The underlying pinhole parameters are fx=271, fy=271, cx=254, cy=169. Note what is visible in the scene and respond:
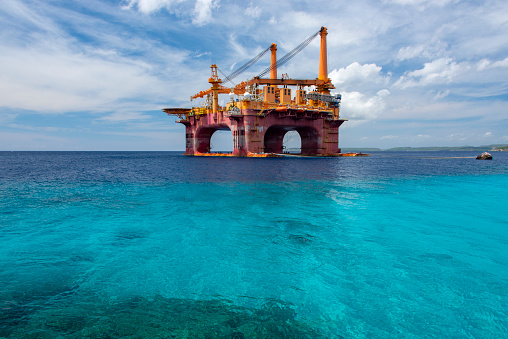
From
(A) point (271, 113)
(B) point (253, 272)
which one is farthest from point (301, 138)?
(B) point (253, 272)

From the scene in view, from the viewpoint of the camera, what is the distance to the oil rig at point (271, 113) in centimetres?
5434

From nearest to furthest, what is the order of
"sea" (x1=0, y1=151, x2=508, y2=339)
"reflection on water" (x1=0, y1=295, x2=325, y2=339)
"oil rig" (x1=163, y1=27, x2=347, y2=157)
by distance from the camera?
"reflection on water" (x1=0, y1=295, x2=325, y2=339), "sea" (x1=0, y1=151, x2=508, y2=339), "oil rig" (x1=163, y1=27, x2=347, y2=157)

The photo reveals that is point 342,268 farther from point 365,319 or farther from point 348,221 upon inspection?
point 348,221

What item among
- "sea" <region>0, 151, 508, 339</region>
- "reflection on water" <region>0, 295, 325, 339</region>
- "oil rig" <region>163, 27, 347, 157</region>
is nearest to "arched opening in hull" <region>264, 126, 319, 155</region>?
"oil rig" <region>163, 27, 347, 157</region>

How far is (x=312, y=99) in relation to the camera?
60031 mm

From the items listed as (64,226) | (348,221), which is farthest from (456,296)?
(64,226)

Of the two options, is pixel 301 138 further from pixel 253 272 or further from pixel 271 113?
pixel 253 272

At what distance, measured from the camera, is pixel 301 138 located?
227ft

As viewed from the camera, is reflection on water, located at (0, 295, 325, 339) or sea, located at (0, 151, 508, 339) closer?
reflection on water, located at (0, 295, 325, 339)

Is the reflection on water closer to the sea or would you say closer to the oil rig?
the sea

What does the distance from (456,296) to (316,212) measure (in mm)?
7683

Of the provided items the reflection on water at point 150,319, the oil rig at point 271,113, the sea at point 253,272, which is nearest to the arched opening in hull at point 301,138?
the oil rig at point 271,113

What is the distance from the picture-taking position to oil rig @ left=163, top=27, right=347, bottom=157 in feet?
178

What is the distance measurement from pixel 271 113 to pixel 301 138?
1712 centimetres
